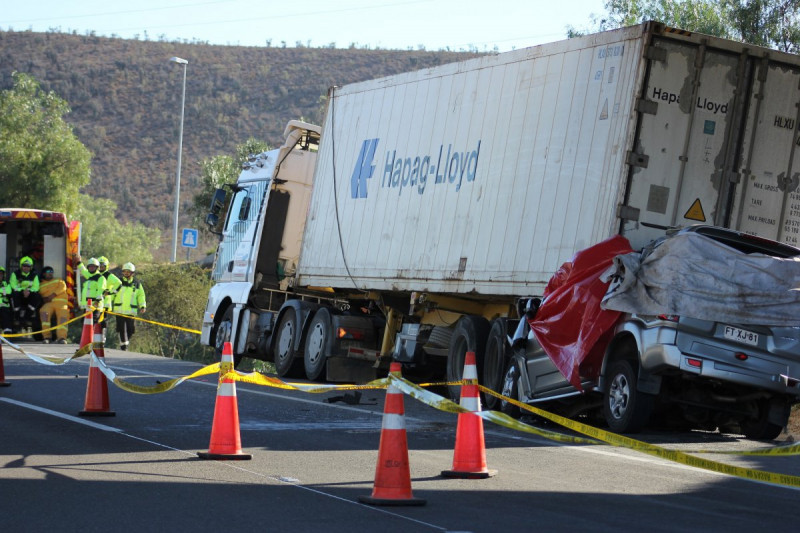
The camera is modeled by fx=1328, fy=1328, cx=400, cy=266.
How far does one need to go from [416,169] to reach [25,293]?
13.2 meters

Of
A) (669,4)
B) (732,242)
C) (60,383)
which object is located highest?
(669,4)

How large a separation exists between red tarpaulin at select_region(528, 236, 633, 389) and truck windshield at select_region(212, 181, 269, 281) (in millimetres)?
9074

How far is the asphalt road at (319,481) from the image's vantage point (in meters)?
7.32

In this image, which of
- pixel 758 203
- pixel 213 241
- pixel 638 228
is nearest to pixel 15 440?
pixel 638 228

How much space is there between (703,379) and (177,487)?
5.56 m

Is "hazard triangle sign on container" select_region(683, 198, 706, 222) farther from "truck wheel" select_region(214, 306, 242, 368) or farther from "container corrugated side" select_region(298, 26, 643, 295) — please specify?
"truck wheel" select_region(214, 306, 242, 368)

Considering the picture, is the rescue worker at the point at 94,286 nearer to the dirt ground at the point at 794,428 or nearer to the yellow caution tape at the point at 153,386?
the dirt ground at the point at 794,428

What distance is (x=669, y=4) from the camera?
2581 cm

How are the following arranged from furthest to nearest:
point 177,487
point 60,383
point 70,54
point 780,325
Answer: point 70,54, point 60,383, point 780,325, point 177,487

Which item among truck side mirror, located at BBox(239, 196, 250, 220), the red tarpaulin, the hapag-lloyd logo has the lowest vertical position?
the red tarpaulin

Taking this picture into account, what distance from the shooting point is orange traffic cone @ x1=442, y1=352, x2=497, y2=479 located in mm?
8812

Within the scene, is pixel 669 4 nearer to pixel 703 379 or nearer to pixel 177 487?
pixel 703 379

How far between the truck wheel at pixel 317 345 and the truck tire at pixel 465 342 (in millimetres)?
3411

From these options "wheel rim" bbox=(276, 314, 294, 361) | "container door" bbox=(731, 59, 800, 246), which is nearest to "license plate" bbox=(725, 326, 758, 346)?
"container door" bbox=(731, 59, 800, 246)
